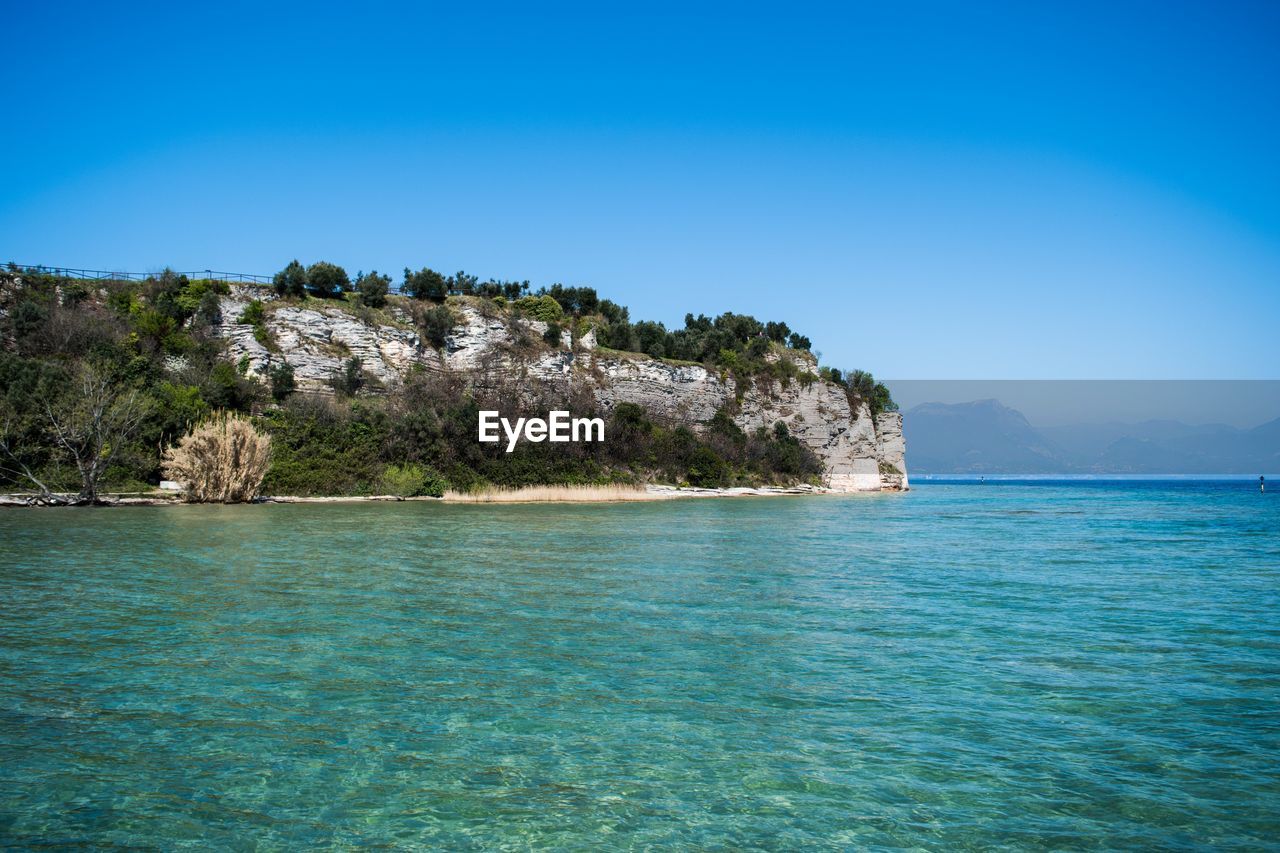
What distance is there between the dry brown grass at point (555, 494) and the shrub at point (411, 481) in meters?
1.13

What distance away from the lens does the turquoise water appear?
5.29 m

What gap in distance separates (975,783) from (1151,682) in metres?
4.09

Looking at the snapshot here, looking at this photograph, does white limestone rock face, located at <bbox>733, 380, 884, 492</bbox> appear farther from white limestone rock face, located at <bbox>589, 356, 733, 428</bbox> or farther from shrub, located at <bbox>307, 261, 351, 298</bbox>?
shrub, located at <bbox>307, 261, 351, 298</bbox>

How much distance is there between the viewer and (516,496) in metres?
46.0

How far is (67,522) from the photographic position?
2619 centimetres

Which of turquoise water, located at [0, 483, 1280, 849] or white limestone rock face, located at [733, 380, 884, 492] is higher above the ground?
white limestone rock face, located at [733, 380, 884, 492]

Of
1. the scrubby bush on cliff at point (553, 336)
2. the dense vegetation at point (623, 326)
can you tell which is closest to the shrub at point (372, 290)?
the dense vegetation at point (623, 326)

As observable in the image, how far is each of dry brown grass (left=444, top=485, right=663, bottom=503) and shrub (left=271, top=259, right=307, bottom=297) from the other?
2270cm

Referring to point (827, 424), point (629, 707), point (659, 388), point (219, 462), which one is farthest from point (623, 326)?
point (629, 707)

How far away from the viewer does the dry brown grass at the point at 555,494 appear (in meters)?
45.5

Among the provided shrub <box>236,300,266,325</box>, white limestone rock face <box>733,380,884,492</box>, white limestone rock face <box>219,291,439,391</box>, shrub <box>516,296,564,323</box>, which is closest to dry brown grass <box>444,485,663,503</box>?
white limestone rock face <box>219,291,439,391</box>

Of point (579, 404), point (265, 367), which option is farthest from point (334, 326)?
point (579, 404)

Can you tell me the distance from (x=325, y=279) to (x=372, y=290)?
334 cm

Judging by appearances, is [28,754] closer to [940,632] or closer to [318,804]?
[318,804]
